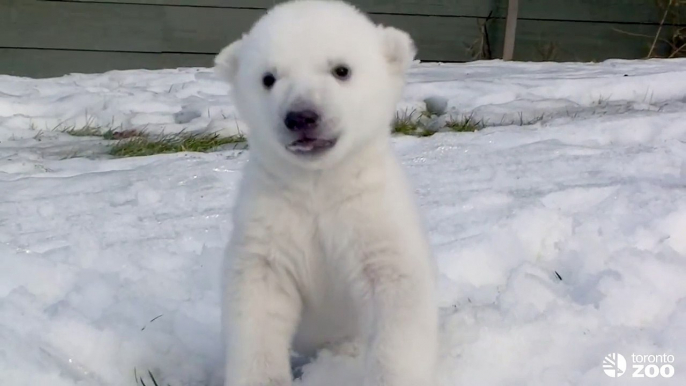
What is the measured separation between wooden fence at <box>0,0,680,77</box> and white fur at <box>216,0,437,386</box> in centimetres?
642

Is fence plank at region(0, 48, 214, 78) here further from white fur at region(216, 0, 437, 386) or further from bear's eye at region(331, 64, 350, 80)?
A: bear's eye at region(331, 64, 350, 80)

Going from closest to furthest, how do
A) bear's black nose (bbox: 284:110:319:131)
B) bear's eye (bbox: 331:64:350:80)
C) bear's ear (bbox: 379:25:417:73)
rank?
bear's black nose (bbox: 284:110:319:131), bear's eye (bbox: 331:64:350:80), bear's ear (bbox: 379:25:417:73)

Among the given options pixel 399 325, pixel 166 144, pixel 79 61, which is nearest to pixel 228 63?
pixel 399 325

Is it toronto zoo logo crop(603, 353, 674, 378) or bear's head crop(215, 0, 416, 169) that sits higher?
bear's head crop(215, 0, 416, 169)

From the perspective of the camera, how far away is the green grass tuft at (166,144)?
5.03 metres

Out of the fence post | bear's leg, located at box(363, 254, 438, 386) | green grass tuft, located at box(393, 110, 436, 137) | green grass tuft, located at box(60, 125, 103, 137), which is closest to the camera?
bear's leg, located at box(363, 254, 438, 386)

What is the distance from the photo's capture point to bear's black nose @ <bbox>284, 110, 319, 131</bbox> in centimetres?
219

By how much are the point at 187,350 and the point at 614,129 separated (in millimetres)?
3550

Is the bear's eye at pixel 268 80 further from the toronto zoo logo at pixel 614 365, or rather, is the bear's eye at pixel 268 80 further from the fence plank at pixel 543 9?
the fence plank at pixel 543 9

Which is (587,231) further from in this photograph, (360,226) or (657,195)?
(360,226)

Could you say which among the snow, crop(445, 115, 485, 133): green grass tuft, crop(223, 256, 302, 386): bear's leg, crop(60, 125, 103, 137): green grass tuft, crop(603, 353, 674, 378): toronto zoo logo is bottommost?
crop(60, 125, 103, 137): green grass tuft

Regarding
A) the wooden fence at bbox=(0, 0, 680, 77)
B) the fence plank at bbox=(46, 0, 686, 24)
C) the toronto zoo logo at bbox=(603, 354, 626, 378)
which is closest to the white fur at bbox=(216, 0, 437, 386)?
the toronto zoo logo at bbox=(603, 354, 626, 378)

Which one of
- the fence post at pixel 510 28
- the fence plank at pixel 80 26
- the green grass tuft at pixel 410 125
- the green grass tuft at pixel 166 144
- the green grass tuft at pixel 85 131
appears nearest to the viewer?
the green grass tuft at pixel 166 144

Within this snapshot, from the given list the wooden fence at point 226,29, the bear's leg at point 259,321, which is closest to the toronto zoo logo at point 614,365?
the bear's leg at point 259,321
